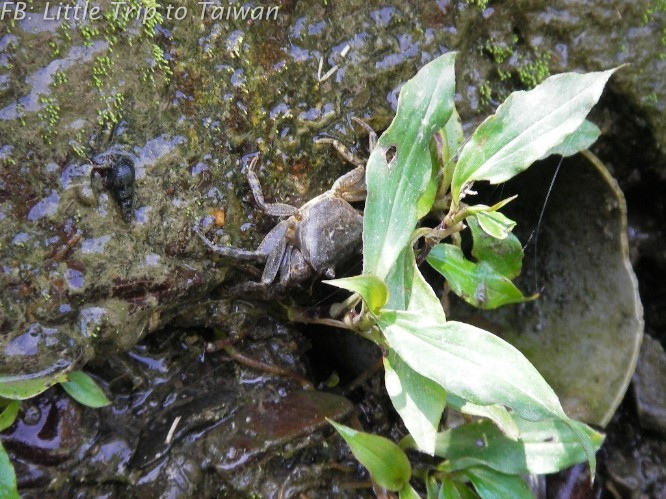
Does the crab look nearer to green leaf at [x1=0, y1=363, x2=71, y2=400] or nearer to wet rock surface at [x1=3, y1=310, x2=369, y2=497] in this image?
wet rock surface at [x1=3, y1=310, x2=369, y2=497]

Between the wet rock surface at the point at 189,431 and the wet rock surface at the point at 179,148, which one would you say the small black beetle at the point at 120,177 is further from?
the wet rock surface at the point at 189,431

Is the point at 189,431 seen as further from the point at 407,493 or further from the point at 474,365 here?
the point at 474,365

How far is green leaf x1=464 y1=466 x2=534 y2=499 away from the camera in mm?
1925

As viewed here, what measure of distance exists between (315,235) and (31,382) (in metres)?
0.96

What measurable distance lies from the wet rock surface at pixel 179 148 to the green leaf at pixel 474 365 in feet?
2.05

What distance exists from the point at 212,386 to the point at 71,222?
0.75m

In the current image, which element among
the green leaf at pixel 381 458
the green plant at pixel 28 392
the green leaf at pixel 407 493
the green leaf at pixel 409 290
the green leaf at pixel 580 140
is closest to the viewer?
the green plant at pixel 28 392

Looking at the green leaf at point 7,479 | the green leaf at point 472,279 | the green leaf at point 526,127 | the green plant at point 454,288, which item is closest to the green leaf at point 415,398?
the green plant at point 454,288

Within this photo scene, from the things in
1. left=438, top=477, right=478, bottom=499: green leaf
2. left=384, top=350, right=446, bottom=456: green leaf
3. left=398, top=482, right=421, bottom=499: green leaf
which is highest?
left=384, top=350, right=446, bottom=456: green leaf

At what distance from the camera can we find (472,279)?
6.36 feet

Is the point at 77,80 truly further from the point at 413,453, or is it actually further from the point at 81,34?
the point at 413,453

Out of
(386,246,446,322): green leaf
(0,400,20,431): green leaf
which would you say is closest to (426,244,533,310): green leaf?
(386,246,446,322): green leaf

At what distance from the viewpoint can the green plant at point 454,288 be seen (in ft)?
4.91

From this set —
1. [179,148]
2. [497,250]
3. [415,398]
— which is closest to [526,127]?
[497,250]
